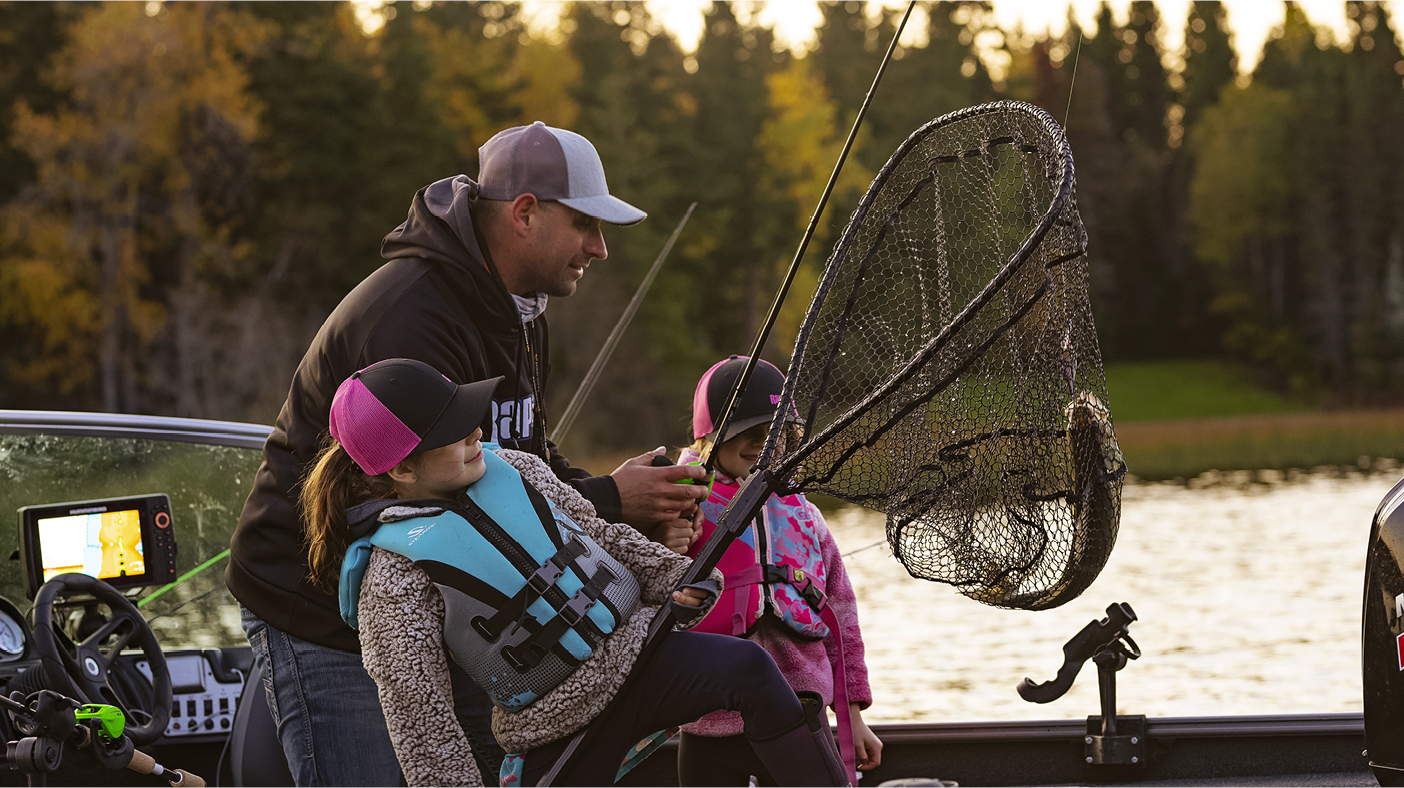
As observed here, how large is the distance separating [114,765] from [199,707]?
3.10 ft

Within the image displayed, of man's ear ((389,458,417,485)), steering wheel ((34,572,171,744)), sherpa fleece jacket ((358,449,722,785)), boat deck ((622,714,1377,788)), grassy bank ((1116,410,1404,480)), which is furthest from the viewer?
grassy bank ((1116,410,1404,480))

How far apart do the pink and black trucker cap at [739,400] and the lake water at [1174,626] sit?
5.78ft

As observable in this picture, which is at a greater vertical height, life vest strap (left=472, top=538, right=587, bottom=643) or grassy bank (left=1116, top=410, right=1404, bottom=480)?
life vest strap (left=472, top=538, right=587, bottom=643)

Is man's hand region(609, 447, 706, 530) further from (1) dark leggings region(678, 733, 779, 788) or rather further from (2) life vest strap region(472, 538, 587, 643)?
(1) dark leggings region(678, 733, 779, 788)

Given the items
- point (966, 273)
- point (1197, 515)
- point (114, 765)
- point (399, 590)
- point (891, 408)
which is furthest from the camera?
point (1197, 515)

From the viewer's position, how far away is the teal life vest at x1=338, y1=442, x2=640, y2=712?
6.81ft

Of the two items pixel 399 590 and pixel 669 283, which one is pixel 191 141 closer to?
pixel 669 283

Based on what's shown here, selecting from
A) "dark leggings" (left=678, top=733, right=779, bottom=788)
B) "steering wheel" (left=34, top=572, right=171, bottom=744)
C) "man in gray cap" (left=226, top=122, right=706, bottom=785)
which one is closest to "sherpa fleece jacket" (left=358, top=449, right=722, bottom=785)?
"man in gray cap" (left=226, top=122, right=706, bottom=785)

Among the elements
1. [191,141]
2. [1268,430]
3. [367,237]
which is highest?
[191,141]

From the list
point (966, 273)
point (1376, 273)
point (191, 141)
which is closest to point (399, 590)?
point (966, 273)

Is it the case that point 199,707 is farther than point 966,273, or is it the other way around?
point 199,707

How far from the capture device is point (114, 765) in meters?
2.57

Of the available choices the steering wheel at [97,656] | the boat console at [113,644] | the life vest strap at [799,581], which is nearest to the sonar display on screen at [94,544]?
the boat console at [113,644]

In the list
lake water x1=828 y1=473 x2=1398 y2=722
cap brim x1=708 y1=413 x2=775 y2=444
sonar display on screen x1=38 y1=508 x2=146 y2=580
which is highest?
cap brim x1=708 y1=413 x2=775 y2=444
